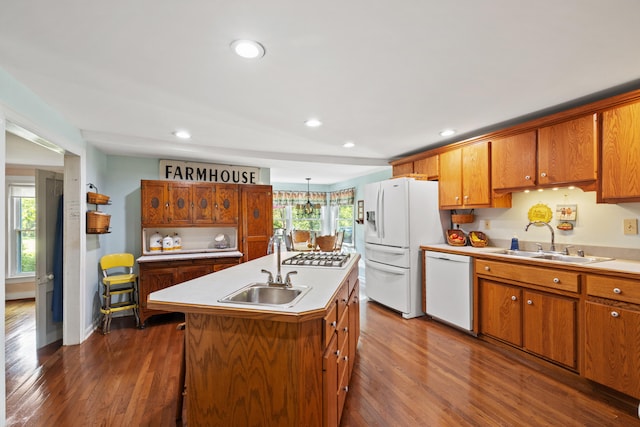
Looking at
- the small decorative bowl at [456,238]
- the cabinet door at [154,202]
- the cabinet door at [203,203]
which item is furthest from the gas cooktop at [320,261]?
the cabinet door at [154,202]

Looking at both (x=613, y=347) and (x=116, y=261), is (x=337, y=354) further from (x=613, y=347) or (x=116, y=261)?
(x=116, y=261)

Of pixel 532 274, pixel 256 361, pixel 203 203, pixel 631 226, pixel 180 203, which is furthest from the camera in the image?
pixel 203 203

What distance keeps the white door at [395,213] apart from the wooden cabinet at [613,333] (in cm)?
175

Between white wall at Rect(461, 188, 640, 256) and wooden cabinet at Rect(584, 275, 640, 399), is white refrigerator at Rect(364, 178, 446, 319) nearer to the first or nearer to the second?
white wall at Rect(461, 188, 640, 256)

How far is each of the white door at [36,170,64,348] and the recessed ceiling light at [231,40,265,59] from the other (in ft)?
8.84

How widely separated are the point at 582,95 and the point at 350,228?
16.3 ft

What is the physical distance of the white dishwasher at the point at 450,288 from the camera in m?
2.98

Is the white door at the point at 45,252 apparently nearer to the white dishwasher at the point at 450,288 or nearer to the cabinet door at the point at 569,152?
the white dishwasher at the point at 450,288

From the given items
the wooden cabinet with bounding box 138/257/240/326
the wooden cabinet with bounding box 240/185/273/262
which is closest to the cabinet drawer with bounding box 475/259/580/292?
the wooden cabinet with bounding box 240/185/273/262

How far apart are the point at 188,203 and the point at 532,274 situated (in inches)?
157

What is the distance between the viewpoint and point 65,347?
282cm

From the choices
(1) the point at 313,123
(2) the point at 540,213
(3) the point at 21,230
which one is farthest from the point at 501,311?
(3) the point at 21,230

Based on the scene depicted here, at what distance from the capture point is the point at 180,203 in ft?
12.9

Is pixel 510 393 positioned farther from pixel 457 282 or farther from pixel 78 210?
pixel 78 210
